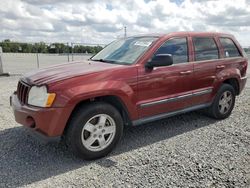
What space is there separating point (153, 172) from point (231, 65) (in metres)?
3.25

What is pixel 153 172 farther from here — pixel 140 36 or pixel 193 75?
pixel 140 36

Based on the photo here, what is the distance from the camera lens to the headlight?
3.27 m

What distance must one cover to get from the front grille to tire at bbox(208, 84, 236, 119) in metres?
3.57

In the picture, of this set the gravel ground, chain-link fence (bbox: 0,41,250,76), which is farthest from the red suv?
chain-link fence (bbox: 0,41,250,76)

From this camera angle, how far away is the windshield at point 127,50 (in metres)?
4.23

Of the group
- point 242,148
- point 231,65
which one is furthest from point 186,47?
point 242,148

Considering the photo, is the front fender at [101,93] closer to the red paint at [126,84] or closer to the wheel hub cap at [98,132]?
the red paint at [126,84]

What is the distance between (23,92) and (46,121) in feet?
2.32

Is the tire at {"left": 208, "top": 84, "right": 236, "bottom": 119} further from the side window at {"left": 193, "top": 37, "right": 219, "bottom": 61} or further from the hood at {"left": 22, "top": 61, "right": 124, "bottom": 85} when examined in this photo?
the hood at {"left": 22, "top": 61, "right": 124, "bottom": 85}

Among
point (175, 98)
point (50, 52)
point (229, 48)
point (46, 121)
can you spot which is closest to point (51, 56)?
point (50, 52)

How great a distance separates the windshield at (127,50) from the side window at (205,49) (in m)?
0.95

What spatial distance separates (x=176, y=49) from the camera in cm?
458

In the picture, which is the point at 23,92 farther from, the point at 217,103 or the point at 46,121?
the point at 217,103

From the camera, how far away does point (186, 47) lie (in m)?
4.72
